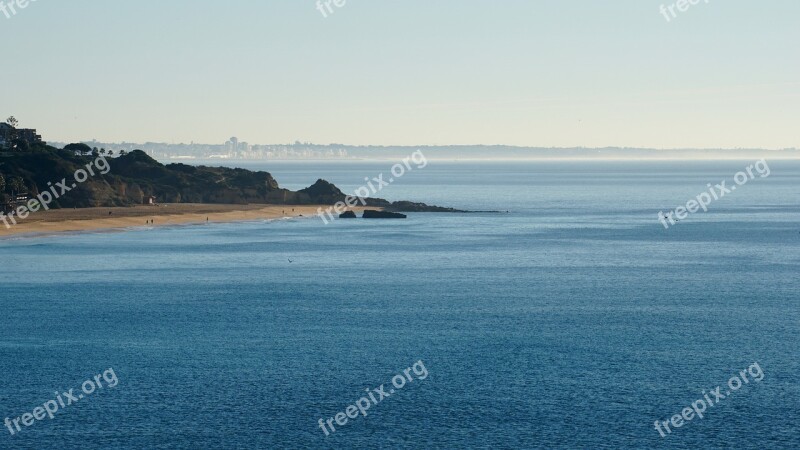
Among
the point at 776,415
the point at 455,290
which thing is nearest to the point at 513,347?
the point at 776,415

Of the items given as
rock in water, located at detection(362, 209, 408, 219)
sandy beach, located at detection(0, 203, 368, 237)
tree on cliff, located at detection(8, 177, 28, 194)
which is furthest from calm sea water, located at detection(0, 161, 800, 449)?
rock in water, located at detection(362, 209, 408, 219)

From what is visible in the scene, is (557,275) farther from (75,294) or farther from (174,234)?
(174,234)
